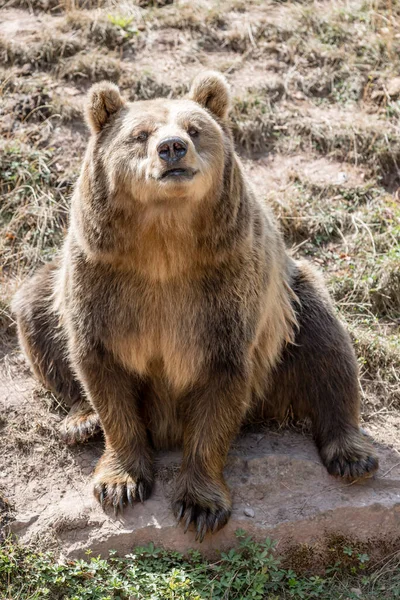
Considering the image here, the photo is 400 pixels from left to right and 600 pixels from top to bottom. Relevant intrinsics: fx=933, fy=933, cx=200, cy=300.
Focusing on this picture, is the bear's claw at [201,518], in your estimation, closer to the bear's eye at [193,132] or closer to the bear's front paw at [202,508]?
the bear's front paw at [202,508]

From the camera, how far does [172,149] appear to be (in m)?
4.64

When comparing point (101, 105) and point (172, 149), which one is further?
point (101, 105)

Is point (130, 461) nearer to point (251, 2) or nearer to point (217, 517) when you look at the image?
point (217, 517)

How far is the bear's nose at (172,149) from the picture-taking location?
4621 mm

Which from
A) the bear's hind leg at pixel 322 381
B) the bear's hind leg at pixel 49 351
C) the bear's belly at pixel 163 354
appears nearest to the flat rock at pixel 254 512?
the bear's hind leg at pixel 322 381

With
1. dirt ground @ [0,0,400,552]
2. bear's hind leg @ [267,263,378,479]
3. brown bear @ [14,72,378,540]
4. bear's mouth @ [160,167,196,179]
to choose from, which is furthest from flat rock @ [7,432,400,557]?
bear's mouth @ [160,167,196,179]

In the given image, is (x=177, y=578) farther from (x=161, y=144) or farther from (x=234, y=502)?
(x=161, y=144)

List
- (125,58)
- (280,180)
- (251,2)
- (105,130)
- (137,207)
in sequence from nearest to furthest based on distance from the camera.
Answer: (137,207) → (105,130) → (280,180) → (125,58) → (251,2)

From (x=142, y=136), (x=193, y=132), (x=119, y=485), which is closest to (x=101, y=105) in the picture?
(x=142, y=136)

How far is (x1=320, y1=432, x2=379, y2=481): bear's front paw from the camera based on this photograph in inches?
227

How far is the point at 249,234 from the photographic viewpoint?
212 inches

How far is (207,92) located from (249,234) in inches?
34.2

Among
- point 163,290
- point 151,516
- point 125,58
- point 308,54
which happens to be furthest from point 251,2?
point 151,516

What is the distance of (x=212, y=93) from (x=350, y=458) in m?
2.38
